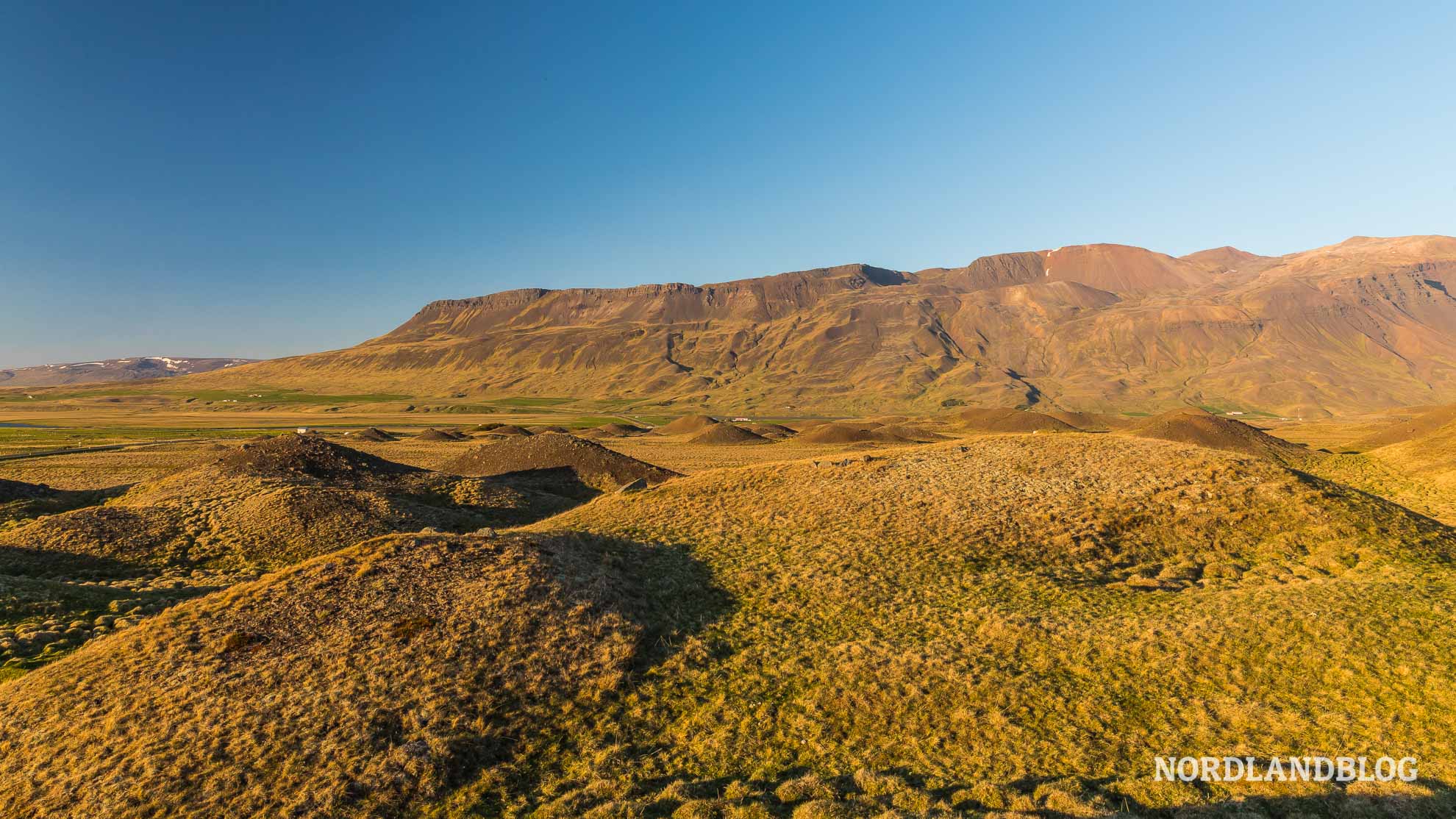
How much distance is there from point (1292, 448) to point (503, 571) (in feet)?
280

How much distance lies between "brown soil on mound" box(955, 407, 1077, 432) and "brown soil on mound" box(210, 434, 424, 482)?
4021 inches

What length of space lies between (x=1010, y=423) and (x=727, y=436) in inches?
2262

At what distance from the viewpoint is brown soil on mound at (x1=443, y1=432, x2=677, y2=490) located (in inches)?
2229

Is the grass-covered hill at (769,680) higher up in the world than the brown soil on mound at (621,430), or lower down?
higher up

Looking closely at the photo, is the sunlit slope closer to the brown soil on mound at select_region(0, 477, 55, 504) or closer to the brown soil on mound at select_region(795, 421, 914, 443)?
the brown soil on mound at select_region(0, 477, 55, 504)

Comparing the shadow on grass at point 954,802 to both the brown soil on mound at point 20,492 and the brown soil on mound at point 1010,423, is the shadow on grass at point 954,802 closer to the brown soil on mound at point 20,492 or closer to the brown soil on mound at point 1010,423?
the brown soil on mound at point 20,492

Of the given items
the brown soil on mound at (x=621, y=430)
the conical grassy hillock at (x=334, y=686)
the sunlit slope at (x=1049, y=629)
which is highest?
the conical grassy hillock at (x=334, y=686)

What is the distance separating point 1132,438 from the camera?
38938 mm

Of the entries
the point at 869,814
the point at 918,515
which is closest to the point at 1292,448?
the point at 918,515

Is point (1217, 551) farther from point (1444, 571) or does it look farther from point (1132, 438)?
point (1132, 438)

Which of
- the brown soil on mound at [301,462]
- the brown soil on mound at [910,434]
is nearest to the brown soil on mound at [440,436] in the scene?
the brown soil on mound at [301,462]

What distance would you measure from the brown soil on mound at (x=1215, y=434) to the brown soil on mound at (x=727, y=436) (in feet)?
192

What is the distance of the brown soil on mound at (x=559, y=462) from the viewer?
56625 millimetres

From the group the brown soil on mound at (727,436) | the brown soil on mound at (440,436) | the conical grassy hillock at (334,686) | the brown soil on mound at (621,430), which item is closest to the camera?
the conical grassy hillock at (334,686)
